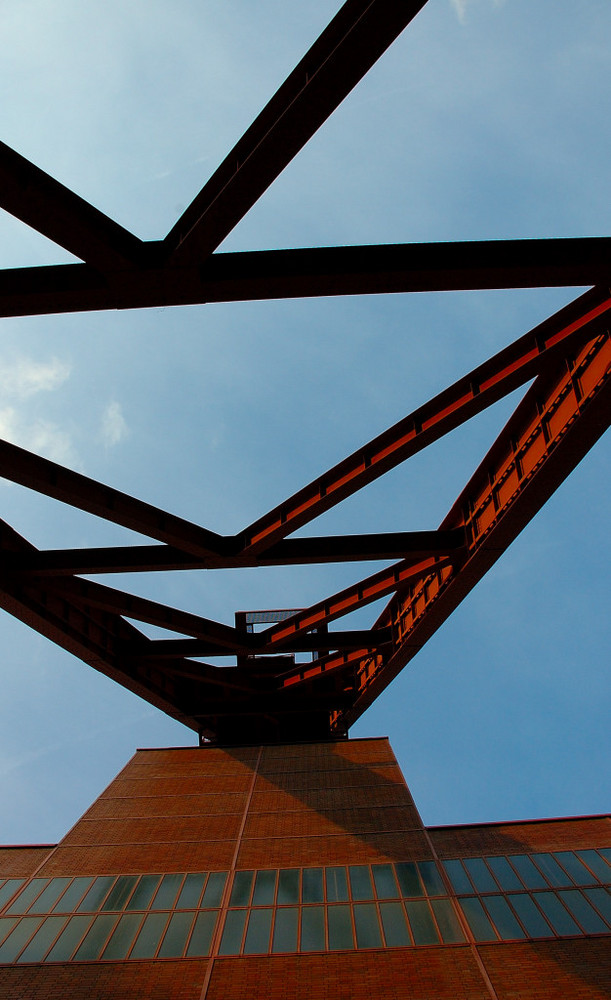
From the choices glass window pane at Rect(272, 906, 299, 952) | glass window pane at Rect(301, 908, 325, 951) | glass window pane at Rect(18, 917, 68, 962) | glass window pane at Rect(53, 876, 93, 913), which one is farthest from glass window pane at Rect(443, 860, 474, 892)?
glass window pane at Rect(18, 917, 68, 962)

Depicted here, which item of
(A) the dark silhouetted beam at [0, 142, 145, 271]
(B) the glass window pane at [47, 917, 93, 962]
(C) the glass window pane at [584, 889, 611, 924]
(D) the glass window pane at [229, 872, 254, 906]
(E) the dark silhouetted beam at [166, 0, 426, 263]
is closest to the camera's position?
(E) the dark silhouetted beam at [166, 0, 426, 263]

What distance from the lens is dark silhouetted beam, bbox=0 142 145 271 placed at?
7.66 m

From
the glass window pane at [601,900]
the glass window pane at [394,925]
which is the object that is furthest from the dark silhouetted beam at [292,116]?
the glass window pane at [601,900]

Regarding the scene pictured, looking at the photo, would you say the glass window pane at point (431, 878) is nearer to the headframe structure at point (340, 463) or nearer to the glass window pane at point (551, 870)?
the glass window pane at point (551, 870)

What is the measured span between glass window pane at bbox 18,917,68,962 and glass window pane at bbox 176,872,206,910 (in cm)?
280

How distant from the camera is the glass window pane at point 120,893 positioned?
16.9 meters

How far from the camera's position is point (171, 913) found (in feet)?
53.6

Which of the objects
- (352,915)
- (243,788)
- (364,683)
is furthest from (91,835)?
(364,683)

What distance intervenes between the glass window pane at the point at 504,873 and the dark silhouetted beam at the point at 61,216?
1670 centimetres

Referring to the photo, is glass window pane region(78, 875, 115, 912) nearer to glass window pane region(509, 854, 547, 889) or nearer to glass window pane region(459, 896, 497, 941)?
glass window pane region(459, 896, 497, 941)

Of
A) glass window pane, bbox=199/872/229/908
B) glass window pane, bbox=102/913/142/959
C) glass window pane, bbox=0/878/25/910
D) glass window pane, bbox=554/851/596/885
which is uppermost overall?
glass window pane, bbox=0/878/25/910

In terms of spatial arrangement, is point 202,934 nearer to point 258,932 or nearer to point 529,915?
point 258,932

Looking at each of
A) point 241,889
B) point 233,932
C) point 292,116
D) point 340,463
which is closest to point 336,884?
point 241,889

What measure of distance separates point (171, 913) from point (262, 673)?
12.4m
